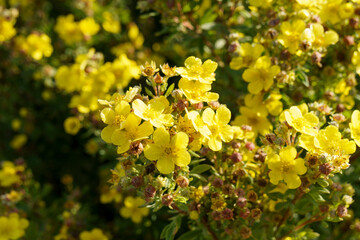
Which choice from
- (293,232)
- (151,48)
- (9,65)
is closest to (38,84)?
(9,65)

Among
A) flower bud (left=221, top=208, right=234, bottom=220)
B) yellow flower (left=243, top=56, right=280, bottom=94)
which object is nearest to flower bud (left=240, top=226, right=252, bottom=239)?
flower bud (left=221, top=208, right=234, bottom=220)

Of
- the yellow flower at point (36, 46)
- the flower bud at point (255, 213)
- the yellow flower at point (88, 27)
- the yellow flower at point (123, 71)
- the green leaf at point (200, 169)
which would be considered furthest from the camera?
the yellow flower at point (88, 27)

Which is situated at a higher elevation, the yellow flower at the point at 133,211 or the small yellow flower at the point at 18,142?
the yellow flower at the point at 133,211

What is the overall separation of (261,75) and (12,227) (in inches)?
75.6

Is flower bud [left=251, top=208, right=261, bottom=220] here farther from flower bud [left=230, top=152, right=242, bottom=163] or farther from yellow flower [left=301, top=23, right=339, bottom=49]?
yellow flower [left=301, top=23, right=339, bottom=49]

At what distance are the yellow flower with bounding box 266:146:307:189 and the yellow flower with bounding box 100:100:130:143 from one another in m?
0.67

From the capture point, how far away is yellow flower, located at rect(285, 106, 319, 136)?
5.60 ft

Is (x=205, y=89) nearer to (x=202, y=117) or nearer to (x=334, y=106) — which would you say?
(x=202, y=117)

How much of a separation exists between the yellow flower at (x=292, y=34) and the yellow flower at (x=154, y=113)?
2.76 feet

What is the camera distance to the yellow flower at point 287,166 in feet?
5.44

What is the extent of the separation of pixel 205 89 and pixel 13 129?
3303mm

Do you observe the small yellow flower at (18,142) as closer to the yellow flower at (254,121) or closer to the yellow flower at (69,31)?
the yellow flower at (69,31)

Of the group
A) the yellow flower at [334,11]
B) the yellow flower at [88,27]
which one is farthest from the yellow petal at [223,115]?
the yellow flower at [88,27]

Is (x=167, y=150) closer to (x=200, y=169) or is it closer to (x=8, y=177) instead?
(x=200, y=169)
